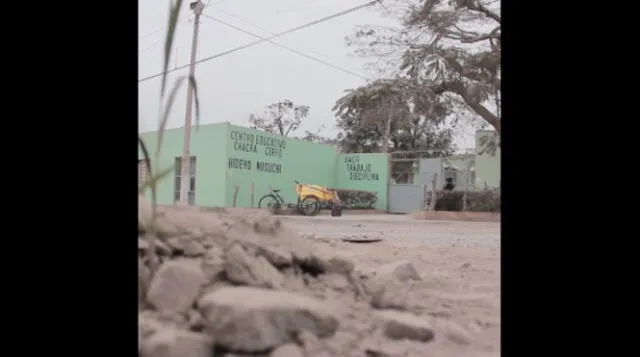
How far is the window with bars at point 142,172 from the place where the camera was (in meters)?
1.40

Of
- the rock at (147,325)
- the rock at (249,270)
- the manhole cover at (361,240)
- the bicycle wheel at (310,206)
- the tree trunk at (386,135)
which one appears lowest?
the rock at (147,325)

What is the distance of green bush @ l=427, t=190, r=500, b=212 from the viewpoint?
1.20 m

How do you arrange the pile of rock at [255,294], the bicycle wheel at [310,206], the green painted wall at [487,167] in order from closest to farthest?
the green painted wall at [487,167] < the pile of rock at [255,294] < the bicycle wheel at [310,206]

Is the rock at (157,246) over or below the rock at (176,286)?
over

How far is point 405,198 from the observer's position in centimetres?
164

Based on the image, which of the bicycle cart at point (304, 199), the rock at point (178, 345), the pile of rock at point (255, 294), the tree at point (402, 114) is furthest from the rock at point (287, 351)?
the tree at point (402, 114)

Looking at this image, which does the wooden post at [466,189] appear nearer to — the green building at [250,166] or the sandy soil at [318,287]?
the sandy soil at [318,287]

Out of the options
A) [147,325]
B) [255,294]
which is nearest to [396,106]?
[255,294]

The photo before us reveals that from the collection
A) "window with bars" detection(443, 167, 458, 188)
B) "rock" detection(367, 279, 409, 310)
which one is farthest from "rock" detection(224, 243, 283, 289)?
"window with bars" detection(443, 167, 458, 188)

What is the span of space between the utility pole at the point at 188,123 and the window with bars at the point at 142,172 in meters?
0.11
